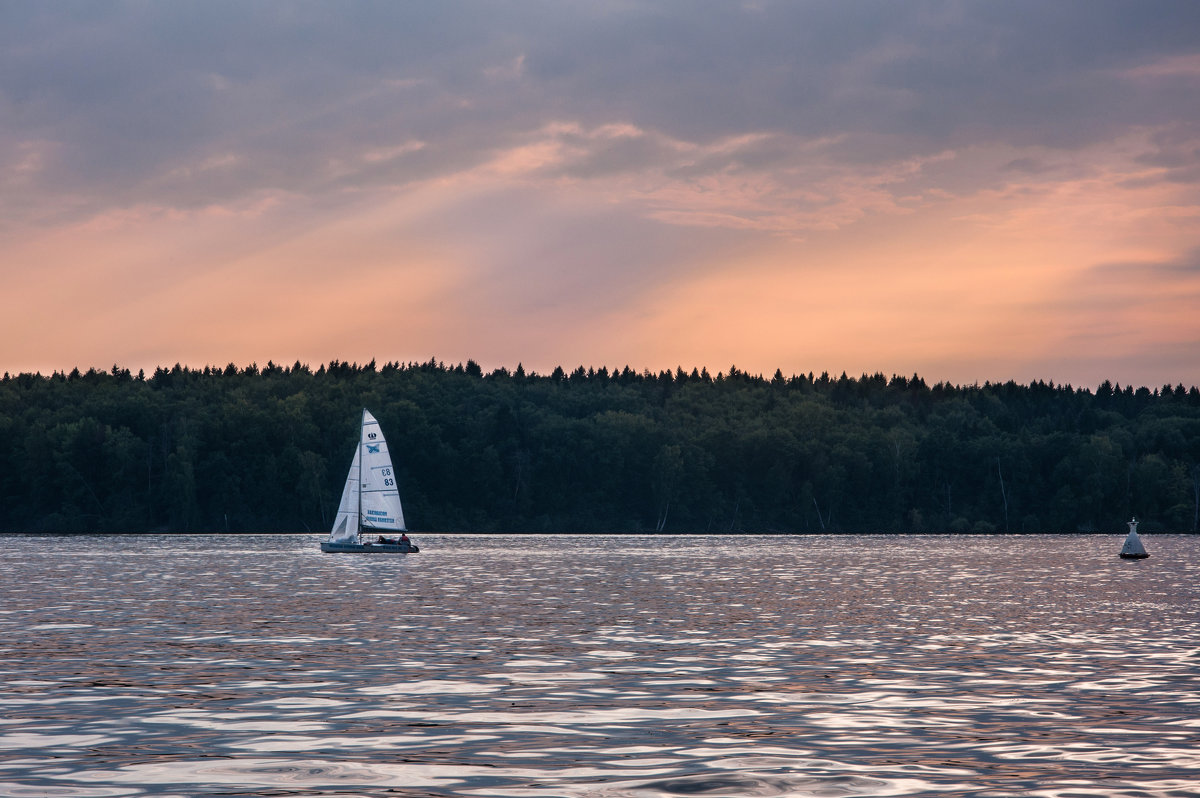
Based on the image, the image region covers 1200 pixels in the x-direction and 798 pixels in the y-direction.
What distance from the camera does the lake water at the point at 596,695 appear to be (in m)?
21.6

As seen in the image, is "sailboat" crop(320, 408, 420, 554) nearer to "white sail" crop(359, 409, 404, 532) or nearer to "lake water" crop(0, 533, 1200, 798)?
"white sail" crop(359, 409, 404, 532)

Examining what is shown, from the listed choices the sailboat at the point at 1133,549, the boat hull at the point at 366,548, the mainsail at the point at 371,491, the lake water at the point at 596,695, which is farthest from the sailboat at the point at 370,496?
the sailboat at the point at 1133,549

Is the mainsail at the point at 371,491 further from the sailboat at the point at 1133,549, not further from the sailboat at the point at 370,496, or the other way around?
the sailboat at the point at 1133,549

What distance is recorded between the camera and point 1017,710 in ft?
96.0

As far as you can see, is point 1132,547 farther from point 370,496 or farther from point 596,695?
point 596,695

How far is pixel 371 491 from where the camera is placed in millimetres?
→ 132875

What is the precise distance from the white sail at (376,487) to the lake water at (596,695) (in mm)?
60553

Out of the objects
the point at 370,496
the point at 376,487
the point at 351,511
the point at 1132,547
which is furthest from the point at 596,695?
the point at 1132,547

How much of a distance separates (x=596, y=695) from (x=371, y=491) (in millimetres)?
103779

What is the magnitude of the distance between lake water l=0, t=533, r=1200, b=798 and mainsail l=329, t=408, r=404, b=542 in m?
60.6

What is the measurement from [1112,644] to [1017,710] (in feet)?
56.8

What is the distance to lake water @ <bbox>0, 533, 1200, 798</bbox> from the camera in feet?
71.0

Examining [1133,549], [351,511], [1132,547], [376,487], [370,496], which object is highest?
[376,487]

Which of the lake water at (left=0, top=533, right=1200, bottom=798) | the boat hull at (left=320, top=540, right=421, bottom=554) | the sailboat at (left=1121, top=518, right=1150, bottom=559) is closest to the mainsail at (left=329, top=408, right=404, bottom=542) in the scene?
the boat hull at (left=320, top=540, right=421, bottom=554)
